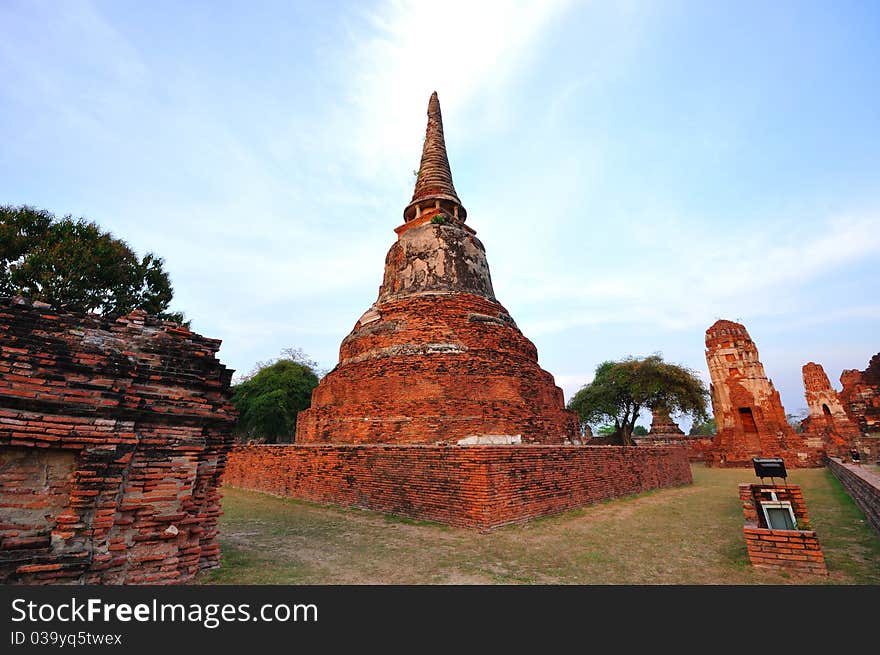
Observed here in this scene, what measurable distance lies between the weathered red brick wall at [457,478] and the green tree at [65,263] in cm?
853

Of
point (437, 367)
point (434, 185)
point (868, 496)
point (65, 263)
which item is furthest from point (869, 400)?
point (65, 263)

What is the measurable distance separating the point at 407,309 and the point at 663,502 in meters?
8.71

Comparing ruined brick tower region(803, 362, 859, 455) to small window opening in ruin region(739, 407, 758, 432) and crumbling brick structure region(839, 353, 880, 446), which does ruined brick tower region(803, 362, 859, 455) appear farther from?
crumbling brick structure region(839, 353, 880, 446)

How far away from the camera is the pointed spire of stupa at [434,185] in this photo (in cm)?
1748

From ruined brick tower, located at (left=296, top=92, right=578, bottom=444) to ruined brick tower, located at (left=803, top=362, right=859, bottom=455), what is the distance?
59.4 ft

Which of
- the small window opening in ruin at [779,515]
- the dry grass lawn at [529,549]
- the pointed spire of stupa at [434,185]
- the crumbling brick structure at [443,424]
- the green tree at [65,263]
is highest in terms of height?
the pointed spire of stupa at [434,185]

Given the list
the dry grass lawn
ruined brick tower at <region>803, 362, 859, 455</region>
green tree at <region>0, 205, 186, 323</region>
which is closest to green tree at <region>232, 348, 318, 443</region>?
green tree at <region>0, 205, 186, 323</region>

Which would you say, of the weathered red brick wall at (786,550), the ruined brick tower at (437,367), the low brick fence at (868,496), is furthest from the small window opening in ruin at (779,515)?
the ruined brick tower at (437,367)

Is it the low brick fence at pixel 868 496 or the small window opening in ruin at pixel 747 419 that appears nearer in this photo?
the low brick fence at pixel 868 496

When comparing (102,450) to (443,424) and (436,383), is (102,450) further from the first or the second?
(436,383)

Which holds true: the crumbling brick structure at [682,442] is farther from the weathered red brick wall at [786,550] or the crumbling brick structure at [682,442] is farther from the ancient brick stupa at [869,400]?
the weathered red brick wall at [786,550]

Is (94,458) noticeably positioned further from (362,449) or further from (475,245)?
(475,245)

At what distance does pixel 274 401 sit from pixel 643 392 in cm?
2219

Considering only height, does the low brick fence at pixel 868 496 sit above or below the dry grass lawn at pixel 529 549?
above
